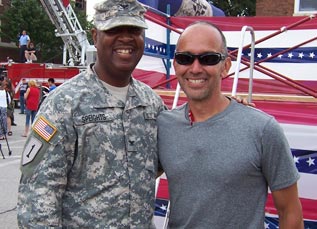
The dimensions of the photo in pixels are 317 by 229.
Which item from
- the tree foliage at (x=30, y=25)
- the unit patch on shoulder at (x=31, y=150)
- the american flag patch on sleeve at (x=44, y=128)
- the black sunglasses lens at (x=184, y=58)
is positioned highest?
the tree foliage at (x=30, y=25)

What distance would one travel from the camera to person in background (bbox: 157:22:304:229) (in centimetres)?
200

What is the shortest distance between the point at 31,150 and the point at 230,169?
0.84 metres

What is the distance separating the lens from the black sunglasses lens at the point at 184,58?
2199 millimetres

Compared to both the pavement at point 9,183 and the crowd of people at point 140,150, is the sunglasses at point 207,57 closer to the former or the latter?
the crowd of people at point 140,150

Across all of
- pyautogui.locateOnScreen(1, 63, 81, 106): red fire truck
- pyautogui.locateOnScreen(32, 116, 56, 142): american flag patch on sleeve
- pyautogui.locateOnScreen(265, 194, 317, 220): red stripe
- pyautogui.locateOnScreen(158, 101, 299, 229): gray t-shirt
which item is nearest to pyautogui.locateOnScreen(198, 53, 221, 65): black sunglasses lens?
pyautogui.locateOnScreen(158, 101, 299, 229): gray t-shirt

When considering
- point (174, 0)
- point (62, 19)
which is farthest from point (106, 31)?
point (62, 19)

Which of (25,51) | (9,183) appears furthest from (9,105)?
(25,51)

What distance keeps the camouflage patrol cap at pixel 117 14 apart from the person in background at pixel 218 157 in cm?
24

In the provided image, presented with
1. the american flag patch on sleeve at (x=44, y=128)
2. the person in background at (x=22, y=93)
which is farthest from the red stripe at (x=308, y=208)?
the person in background at (x=22, y=93)

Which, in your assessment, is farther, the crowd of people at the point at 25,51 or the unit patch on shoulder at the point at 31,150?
the crowd of people at the point at 25,51

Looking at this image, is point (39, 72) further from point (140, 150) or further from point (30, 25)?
point (30, 25)

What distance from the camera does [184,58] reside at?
222cm

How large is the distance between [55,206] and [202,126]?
713 millimetres

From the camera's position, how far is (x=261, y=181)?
80.3 inches
